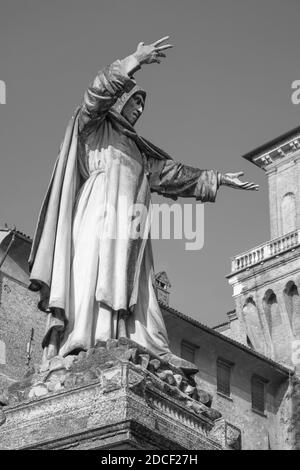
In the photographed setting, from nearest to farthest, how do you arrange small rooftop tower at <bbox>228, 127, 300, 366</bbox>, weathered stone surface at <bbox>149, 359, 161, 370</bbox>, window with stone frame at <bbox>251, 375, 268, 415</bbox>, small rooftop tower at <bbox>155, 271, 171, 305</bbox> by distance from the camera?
1. weathered stone surface at <bbox>149, 359, 161, 370</bbox>
2. window with stone frame at <bbox>251, 375, 268, 415</bbox>
3. small rooftop tower at <bbox>155, 271, 171, 305</bbox>
4. small rooftop tower at <bbox>228, 127, 300, 366</bbox>

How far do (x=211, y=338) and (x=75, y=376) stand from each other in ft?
130

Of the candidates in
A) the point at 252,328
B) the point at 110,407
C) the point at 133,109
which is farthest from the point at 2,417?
the point at 252,328

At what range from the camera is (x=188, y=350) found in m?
46.7

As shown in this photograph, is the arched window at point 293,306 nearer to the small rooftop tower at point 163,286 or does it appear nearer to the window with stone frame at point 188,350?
the small rooftop tower at point 163,286

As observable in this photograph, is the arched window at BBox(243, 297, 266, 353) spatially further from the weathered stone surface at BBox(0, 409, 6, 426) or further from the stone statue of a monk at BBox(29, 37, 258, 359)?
the weathered stone surface at BBox(0, 409, 6, 426)

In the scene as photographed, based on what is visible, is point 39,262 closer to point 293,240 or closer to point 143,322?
point 143,322

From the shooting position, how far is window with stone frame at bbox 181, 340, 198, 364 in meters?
46.4

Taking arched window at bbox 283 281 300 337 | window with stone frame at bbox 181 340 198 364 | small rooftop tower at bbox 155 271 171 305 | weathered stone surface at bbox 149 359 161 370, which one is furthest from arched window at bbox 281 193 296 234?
weathered stone surface at bbox 149 359 161 370

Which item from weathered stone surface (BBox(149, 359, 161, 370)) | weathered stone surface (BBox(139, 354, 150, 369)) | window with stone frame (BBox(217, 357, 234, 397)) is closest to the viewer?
weathered stone surface (BBox(139, 354, 150, 369))

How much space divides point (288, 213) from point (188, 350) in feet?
53.0

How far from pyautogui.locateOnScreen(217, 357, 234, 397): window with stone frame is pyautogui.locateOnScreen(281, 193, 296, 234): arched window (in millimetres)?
13171

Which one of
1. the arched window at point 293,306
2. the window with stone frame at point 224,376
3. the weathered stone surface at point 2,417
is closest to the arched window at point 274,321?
the arched window at point 293,306

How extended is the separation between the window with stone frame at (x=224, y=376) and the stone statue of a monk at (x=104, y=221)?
3843cm
